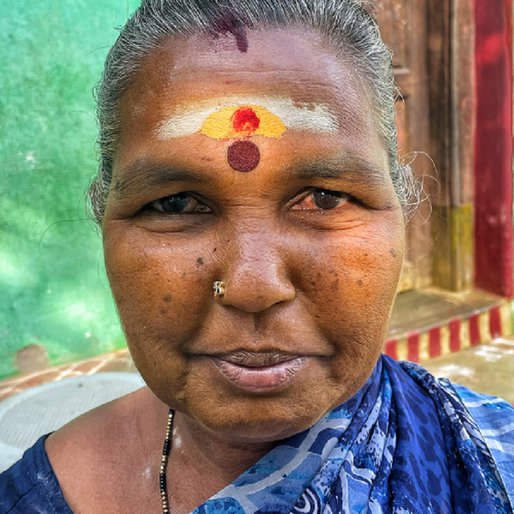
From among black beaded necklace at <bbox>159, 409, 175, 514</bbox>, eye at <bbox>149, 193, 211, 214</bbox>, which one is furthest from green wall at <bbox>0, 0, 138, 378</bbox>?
eye at <bbox>149, 193, 211, 214</bbox>

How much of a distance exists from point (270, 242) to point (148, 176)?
0.81ft

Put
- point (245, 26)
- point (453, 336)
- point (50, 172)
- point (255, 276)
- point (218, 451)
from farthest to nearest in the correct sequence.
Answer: point (453, 336)
point (50, 172)
point (218, 451)
point (245, 26)
point (255, 276)

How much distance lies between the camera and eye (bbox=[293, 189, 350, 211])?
1.03 metres

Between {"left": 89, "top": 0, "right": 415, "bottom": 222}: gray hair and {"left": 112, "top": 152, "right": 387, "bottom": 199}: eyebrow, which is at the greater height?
{"left": 89, "top": 0, "right": 415, "bottom": 222}: gray hair

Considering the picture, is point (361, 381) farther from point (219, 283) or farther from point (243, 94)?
point (243, 94)

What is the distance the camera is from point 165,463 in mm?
1366

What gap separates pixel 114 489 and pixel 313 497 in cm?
49

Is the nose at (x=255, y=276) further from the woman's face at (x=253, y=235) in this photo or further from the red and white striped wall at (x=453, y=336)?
the red and white striped wall at (x=453, y=336)

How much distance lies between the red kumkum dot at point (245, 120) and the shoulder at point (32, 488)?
0.91 metres

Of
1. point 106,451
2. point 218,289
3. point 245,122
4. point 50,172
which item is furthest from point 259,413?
point 50,172

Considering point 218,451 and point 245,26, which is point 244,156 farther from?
point 218,451

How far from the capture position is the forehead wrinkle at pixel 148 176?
1.00 meters

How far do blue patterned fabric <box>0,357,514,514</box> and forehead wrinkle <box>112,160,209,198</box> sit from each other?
1.83ft

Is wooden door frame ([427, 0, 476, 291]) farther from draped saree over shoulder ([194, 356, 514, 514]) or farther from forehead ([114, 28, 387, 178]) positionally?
forehead ([114, 28, 387, 178])
